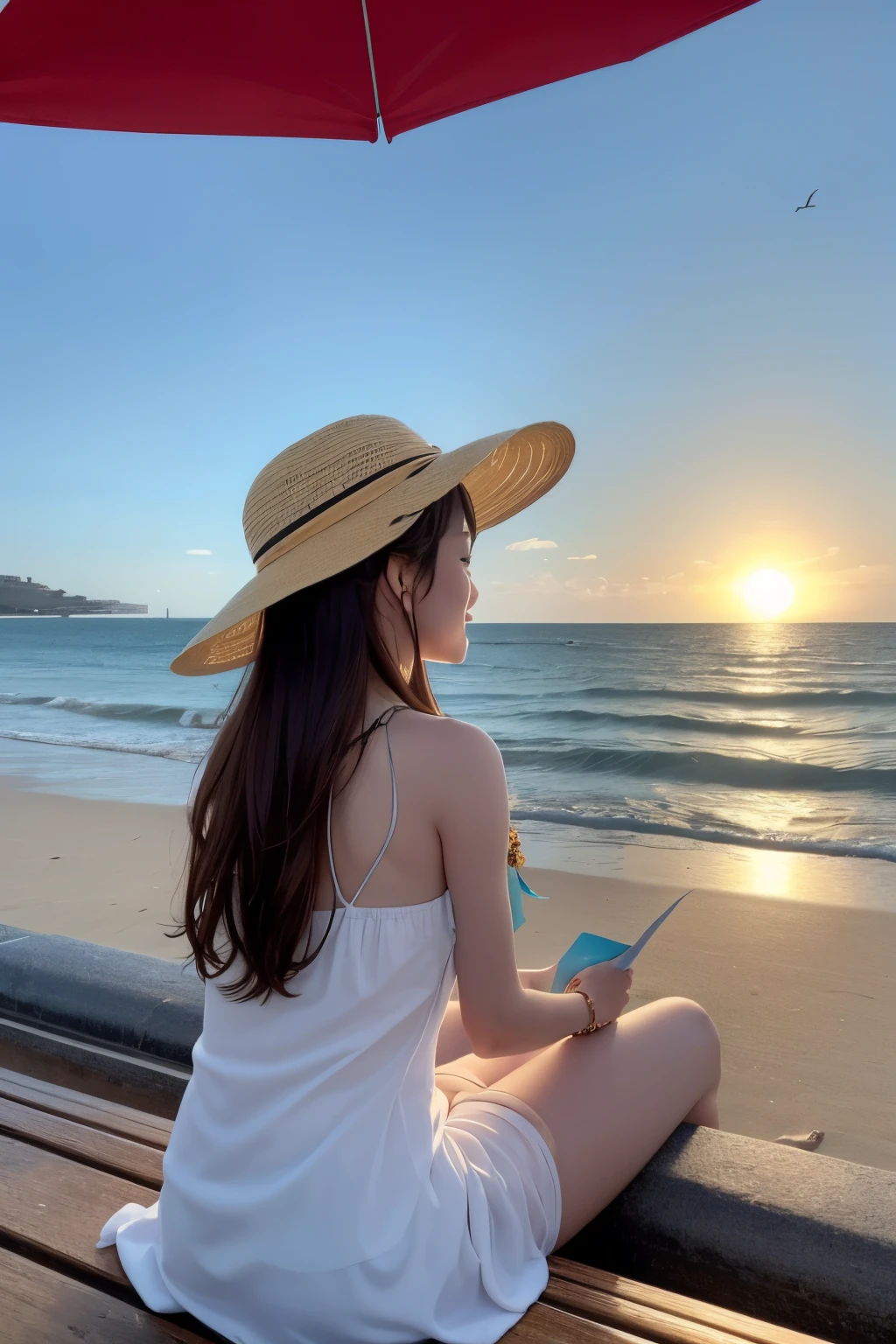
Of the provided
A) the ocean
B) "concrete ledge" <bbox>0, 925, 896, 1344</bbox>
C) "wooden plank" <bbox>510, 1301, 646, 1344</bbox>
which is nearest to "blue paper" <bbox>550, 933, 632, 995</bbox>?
"concrete ledge" <bbox>0, 925, 896, 1344</bbox>

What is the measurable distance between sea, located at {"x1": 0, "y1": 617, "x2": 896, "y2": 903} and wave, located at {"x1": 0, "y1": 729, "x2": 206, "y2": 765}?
0.17ft

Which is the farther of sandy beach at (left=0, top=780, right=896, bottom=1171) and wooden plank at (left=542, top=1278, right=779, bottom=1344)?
sandy beach at (left=0, top=780, right=896, bottom=1171)

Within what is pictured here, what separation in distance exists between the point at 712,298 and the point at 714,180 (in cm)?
303

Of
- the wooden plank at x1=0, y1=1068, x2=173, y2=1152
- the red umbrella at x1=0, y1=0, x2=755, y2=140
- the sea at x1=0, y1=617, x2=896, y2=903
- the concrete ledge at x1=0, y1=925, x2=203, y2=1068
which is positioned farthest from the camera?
the sea at x1=0, y1=617, x2=896, y2=903

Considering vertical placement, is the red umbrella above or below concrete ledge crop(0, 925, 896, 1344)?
above

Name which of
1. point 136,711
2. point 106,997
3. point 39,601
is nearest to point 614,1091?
point 106,997

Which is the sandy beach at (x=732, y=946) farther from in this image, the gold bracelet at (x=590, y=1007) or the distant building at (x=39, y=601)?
the distant building at (x=39, y=601)

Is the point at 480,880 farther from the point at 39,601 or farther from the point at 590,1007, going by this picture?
the point at 39,601

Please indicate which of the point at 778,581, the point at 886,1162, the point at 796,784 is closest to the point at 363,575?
the point at 886,1162

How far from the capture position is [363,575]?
1288 millimetres

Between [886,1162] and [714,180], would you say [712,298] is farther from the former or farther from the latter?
[886,1162]

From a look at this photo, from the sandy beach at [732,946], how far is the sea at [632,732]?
1393 mm

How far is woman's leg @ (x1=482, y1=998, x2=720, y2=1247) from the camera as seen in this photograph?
1380 millimetres

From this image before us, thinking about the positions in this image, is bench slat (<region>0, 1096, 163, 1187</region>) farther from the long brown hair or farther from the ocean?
the ocean
